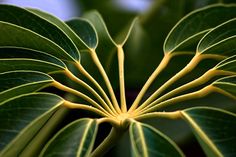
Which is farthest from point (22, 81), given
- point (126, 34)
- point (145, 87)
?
point (126, 34)

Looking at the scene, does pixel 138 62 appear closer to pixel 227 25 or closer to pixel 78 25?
pixel 78 25

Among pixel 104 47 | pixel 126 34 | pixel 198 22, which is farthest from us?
pixel 126 34

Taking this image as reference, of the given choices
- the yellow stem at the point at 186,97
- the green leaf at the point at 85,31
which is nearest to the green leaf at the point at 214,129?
the yellow stem at the point at 186,97

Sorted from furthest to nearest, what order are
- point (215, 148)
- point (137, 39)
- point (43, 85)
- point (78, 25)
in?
point (137, 39) → point (78, 25) → point (43, 85) → point (215, 148)

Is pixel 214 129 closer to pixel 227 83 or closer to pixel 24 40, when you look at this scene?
pixel 227 83

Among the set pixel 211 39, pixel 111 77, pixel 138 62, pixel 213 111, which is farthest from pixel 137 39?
pixel 213 111

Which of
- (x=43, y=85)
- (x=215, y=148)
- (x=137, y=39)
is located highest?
(x=137, y=39)
